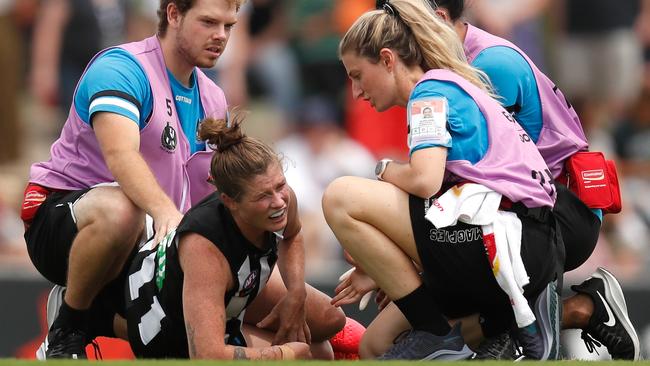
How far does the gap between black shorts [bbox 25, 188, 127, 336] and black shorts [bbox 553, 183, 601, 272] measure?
1.90 metres

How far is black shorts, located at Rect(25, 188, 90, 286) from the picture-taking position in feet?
19.9

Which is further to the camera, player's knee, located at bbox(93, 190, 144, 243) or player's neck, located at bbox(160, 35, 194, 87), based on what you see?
player's neck, located at bbox(160, 35, 194, 87)

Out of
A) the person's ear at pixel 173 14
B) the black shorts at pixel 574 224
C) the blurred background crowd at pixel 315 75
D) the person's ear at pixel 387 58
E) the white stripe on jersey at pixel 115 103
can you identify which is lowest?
the blurred background crowd at pixel 315 75

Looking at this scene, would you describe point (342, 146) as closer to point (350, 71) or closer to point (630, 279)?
point (630, 279)

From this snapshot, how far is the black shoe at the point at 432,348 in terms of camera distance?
546cm

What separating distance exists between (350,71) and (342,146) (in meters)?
4.98

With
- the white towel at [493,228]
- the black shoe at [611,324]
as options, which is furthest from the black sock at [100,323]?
the black shoe at [611,324]

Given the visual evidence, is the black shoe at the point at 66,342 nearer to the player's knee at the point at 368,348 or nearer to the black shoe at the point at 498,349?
the player's knee at the point at 368,348

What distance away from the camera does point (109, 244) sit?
5871mm

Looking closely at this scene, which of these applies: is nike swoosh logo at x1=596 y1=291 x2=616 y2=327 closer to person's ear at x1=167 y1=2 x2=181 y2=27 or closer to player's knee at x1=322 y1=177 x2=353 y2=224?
player's knee at x1=322 y1=177 x2=353 y2=224

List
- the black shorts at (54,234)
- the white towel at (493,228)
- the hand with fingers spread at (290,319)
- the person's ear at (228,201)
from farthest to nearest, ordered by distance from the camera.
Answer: the black shorts at (54,234)
the hand with fingers spread at (290,319)
the person's ear at (228,201)
the white towel at (493,228)

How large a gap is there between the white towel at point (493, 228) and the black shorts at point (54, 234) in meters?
1.63

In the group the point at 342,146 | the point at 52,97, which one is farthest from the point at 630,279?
the point at 52,97

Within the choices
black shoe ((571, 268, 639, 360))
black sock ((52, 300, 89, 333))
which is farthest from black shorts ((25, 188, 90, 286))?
black shoe ((571, 268, 639, 360))
